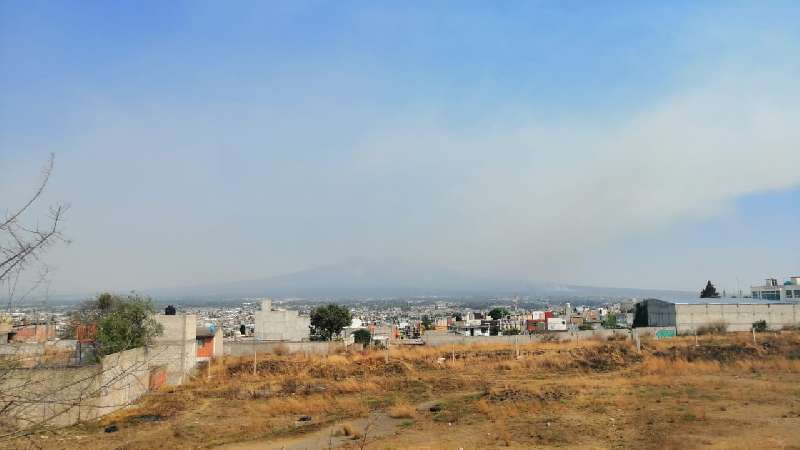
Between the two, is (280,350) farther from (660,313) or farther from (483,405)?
(660,313)

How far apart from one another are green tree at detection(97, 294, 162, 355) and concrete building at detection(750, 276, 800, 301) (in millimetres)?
80577

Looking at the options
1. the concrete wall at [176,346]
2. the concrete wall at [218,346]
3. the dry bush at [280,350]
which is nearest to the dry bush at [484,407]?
the concrete wall at [176,346]

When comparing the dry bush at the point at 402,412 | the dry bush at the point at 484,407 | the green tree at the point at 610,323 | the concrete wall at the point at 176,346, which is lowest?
the green tree at the point at 610,323

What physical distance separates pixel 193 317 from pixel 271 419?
1422 centimetres

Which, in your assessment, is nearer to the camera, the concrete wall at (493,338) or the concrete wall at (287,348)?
the concrete wall at (287,348)

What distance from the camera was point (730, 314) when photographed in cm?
5359

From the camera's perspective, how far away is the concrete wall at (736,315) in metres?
52.4

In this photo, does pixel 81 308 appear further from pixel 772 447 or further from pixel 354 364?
pixel 772 447

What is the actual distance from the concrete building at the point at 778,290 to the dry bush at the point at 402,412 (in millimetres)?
77713

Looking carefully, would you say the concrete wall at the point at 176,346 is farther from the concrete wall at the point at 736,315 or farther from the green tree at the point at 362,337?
the concrete wall at the point at 736,315

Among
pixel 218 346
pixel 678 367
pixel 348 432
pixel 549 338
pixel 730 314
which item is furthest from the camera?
pixel 730 314

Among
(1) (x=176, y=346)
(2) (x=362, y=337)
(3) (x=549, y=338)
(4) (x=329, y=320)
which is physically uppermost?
(1) (x=176, y=346)

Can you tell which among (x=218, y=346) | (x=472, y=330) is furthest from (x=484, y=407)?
(x=472, y=330)

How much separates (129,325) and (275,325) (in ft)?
89.4
